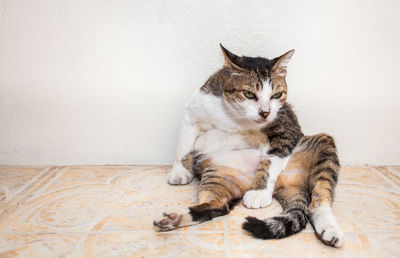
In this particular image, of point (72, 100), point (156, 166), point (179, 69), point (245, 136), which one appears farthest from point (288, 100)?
point (72, 100)

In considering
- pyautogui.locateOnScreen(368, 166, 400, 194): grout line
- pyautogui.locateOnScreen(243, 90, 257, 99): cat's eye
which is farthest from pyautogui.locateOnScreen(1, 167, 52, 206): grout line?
pyautogui.locateOnScreen(368, 166, 400, 194): grout line

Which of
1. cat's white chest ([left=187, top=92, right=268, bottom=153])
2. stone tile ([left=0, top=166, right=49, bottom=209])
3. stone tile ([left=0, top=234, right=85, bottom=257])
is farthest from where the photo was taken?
cat's white chest ([left=187, top=92, right=268, bottom=153])

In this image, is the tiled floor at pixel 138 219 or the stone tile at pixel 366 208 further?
the stone tile at pixel 366 208

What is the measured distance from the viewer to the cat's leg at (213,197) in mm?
1194

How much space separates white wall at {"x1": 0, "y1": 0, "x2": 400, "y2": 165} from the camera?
1761 mm

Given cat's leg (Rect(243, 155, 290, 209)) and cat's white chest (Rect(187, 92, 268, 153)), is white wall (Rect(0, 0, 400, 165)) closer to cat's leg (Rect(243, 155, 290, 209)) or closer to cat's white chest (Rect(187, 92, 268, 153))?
cat's white chest (Rect(187, 92, 268, 153))

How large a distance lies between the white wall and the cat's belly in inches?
11.9

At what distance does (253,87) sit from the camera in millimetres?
1436

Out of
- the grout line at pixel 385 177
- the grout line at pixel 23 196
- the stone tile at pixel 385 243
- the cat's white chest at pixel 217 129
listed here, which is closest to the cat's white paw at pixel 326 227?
the stone tile at pixel 385 243

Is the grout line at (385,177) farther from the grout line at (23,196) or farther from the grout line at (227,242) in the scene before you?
the grout line at (23,196)

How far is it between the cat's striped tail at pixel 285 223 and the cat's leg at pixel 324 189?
0.14ft

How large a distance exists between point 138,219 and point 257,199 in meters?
0.51

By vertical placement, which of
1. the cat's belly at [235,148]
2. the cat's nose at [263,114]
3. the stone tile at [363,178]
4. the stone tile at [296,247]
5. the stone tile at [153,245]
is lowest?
the stone tile at [363,178]

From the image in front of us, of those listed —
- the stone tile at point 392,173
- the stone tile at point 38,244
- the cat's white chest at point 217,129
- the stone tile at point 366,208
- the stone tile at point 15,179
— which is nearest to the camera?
the stone tile at point 38,244
